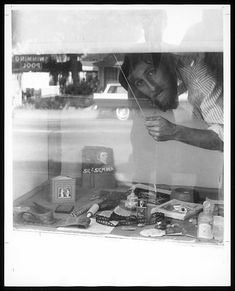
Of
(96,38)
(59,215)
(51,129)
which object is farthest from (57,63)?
(59,215)

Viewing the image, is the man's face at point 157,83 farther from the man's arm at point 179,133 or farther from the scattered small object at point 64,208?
the scattered small object at point 64,208

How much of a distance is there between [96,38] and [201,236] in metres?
1.33

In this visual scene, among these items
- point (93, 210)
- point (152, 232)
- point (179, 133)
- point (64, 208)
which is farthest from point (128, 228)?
point (179, 133)

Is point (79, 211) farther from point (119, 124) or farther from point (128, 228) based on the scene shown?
point (119, 124)

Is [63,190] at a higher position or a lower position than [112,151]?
lower

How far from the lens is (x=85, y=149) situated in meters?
3.64

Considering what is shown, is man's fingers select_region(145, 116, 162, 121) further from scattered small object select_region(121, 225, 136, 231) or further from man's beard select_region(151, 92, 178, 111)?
scattered small object select_region(121, 225, 136, 231)

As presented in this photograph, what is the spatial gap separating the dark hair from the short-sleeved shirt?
147mm

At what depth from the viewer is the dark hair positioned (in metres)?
3.06

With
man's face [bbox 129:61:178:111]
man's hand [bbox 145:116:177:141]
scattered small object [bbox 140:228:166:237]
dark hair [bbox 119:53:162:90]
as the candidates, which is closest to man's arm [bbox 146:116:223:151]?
man's hand [bbox 145:116:177:141]

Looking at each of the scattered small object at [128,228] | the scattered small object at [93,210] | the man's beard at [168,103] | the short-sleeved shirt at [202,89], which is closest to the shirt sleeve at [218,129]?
the short-sleeved shirt at [202,89]

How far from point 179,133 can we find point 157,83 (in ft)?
1.22

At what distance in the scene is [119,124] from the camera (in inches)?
144

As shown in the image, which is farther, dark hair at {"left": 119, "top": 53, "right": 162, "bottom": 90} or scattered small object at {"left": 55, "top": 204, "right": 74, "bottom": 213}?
scattered small object at {"left": 55, "top": 204, "right": 74, "bottom": 213}
